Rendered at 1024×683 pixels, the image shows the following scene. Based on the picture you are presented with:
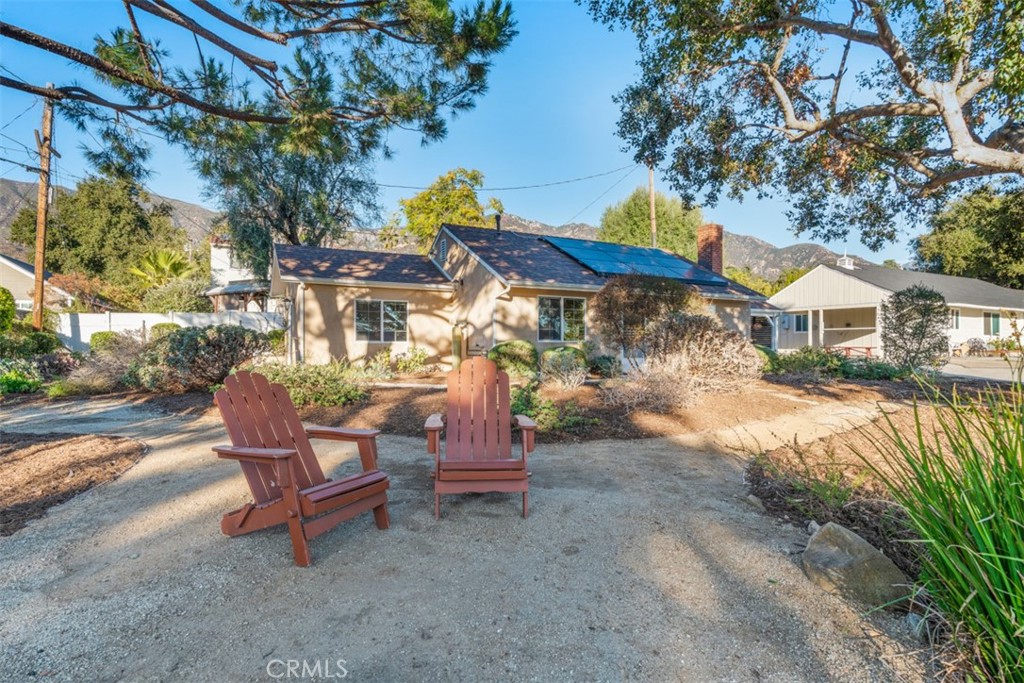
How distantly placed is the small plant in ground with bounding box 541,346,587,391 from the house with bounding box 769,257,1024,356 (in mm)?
16547

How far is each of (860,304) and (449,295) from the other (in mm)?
20378

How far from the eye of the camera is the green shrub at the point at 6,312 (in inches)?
577

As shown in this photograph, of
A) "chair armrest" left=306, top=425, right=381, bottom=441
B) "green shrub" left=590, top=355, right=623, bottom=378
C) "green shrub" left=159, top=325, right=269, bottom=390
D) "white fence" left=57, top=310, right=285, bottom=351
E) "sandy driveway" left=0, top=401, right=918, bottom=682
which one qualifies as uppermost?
"white fence" left=57, top=310, right=285, bottom=351

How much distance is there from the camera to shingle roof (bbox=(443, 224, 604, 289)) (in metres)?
13.6

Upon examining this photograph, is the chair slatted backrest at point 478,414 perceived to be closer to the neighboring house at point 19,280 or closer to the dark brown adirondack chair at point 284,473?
the dark brown adirondack chair at point 284,473

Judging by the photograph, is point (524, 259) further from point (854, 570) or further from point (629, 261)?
point (854, 570)

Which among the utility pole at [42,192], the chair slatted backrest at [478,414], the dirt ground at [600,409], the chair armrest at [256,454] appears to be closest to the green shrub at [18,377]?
the dirt ground at [600,409]

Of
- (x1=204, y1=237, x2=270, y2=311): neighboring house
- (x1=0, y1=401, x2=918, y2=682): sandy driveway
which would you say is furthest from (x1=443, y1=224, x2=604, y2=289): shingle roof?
(x1=204, y1=237, x2=270, y2=311): neighboring house

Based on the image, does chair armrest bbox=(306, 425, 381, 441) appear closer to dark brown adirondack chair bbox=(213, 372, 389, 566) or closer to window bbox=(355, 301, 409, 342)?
dark brown adirondack chair bbox=(213, 372, 389, 566)

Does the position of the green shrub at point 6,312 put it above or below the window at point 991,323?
above

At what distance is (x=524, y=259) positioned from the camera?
15.0m

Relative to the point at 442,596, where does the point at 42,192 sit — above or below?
above

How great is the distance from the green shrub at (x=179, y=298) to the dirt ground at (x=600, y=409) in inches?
738

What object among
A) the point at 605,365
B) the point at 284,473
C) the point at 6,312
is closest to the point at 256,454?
the point at 284,473
